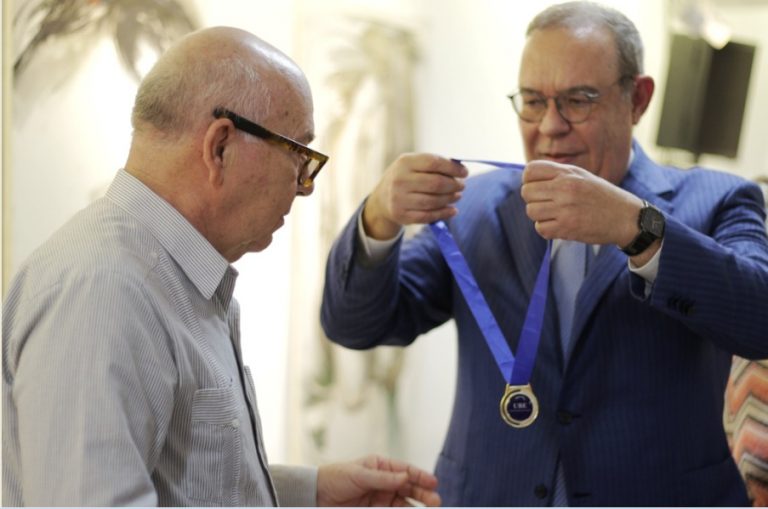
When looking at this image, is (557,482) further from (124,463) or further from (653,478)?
(124,463)

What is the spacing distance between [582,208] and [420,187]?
442 mm

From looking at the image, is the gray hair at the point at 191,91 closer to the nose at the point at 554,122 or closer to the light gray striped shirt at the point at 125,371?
the light gray striped shirt at the point at 125,371

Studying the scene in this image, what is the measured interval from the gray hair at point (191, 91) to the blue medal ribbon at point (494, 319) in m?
0.71

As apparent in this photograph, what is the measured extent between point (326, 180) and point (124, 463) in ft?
9.50

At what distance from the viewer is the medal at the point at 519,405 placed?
7.64 feet

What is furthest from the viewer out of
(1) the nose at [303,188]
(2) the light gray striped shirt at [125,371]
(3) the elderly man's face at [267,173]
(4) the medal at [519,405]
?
(4) the medal at [519,405]

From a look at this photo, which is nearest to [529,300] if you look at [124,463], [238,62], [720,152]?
[238,62]

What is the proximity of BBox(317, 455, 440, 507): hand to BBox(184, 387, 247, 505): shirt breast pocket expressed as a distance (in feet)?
1.49

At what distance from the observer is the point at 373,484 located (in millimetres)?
2176

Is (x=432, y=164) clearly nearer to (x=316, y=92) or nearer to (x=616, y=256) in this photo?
(x=616, y=256)

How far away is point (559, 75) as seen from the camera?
8.07ft

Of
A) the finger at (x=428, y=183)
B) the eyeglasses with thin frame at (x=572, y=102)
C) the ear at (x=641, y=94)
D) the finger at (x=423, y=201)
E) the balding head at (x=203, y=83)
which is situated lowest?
the finger at (x=423, y=201)

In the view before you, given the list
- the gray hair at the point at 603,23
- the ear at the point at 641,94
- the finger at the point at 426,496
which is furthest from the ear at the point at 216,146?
the ear at the point at 641,94

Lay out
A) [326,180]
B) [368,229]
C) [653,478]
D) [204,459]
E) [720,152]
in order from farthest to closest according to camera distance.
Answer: [720,152]
[326,180]
[368,229]
[653,478]
[204,459]
